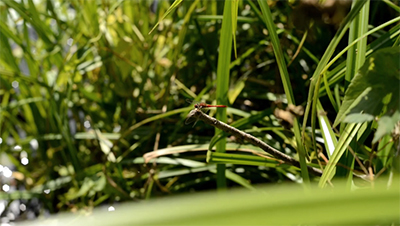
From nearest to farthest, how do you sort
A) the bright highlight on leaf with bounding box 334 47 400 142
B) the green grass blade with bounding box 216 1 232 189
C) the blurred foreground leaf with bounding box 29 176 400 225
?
the blurred foreground leaf with bounding box 29 176 400 225, the bright highlight on leaf with bounding box 334 47 400 142, the green grass blade with bounding box 216 1 232 189

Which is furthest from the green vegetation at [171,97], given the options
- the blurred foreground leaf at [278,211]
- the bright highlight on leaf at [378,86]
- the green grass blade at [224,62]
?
the blurred foreground leaf at [278,211]

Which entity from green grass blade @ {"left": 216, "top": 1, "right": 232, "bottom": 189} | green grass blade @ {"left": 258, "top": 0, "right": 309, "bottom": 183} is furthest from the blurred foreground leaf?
green grass blade @ {"left": 216, "top": 1, "right": 232, "bottom": 189}

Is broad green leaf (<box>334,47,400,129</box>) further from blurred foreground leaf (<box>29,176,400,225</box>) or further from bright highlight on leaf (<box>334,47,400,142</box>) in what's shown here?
blurred foreground leaf (<box>29,176,400,225</box>)

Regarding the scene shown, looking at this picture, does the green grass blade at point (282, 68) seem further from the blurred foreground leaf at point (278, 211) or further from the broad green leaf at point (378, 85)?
the blurred foreground leaf at point (278, 211)

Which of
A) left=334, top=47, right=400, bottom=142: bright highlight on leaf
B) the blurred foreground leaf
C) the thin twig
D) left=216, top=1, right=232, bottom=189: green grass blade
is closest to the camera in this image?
the blurred foreground leaf

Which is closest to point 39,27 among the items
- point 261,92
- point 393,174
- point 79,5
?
point 79,5

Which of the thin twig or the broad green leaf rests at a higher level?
the broad green leaf

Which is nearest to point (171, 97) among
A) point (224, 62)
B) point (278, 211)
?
point (224, 62)

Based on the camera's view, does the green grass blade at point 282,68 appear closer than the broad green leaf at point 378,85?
No

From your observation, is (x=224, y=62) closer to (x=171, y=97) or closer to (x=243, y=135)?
(x=243, y=135)

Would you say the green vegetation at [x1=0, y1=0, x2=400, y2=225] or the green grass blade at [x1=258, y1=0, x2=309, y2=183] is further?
the green vegetation at [x1=0, y1=0, x2=400, y2=225]

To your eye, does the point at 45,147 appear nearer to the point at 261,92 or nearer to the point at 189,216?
the point at 261,92
